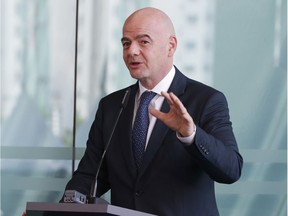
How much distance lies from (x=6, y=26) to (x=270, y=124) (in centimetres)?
139

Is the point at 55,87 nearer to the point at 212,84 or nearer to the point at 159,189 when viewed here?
the point at 212,84

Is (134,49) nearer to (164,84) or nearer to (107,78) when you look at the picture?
(164,84)

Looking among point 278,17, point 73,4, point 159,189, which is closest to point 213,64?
point 278,17

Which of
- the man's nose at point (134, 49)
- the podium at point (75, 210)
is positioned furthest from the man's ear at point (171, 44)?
the podium at point (75, 210)

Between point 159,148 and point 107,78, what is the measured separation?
126 cm

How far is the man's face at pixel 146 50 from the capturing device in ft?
11.3

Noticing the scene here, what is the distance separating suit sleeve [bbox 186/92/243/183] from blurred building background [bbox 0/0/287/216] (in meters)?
1.14

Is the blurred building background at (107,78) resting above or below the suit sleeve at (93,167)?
above

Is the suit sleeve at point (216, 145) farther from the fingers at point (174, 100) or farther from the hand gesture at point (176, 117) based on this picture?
the fingers at point (174, 100)

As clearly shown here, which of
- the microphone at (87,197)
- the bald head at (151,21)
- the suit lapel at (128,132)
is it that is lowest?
the microphone at (87,197)

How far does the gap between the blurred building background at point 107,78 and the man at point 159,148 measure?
3.33 feet

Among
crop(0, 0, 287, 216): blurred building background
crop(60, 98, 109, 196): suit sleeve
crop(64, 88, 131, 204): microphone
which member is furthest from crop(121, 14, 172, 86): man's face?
crop(0, 0, 287, 216): blurred building background

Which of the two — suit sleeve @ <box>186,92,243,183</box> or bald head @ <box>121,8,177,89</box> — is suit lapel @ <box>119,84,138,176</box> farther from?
suit sleeve @ <box>186,92,243,183</box>

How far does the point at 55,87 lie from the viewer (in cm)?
467
